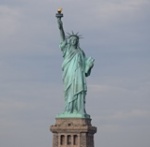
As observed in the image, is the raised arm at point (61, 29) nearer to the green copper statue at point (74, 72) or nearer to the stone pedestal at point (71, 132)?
the green copper statue at point (74, 72)

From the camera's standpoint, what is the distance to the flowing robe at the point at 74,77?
242ft

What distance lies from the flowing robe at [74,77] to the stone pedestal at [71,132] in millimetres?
1014

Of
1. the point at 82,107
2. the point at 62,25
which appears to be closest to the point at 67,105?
the point at 82,107

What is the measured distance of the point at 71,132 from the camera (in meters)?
72.8

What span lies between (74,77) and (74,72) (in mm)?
420

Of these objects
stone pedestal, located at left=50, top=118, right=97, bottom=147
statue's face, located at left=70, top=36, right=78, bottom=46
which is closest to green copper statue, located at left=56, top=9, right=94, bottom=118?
statue's face, located at left=70, top=36, right=78, bottom=46

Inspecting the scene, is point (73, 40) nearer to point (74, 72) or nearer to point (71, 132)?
point (74, 72)

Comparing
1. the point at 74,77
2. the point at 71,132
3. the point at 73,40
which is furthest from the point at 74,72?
the point at 71,132

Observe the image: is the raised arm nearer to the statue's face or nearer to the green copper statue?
the green copper statue

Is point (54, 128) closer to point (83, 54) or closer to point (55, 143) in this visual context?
point (55, 143)

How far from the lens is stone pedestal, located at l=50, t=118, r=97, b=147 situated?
72.8 meters

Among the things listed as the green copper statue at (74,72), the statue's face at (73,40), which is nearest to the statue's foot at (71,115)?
the green copper statue at (74,72)

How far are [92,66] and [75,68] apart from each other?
1.45 metres

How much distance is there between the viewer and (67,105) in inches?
2899
